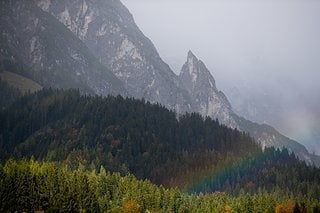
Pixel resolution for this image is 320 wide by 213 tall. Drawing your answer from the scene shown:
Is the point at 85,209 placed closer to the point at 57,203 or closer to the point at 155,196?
the point at 57,203

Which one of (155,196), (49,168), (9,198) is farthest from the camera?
(155,196)

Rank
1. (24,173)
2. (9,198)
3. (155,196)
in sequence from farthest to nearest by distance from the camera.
→ (155,196)
(24,173)
(9,198)

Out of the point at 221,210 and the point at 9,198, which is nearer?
the point at 9,198

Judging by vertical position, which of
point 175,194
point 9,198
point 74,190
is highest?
point 175,194

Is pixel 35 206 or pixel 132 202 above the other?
pixel 132 202

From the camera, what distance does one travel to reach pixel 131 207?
159 metres

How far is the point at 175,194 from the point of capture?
188750mm

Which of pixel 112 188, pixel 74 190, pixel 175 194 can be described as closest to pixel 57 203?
pixel 74 190

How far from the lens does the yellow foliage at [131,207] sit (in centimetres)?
15650

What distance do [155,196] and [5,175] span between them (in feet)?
196

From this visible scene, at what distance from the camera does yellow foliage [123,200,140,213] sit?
513 ft

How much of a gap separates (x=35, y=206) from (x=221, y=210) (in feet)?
238

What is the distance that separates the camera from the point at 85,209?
471ft

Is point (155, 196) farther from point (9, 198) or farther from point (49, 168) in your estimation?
point (9, 198)
